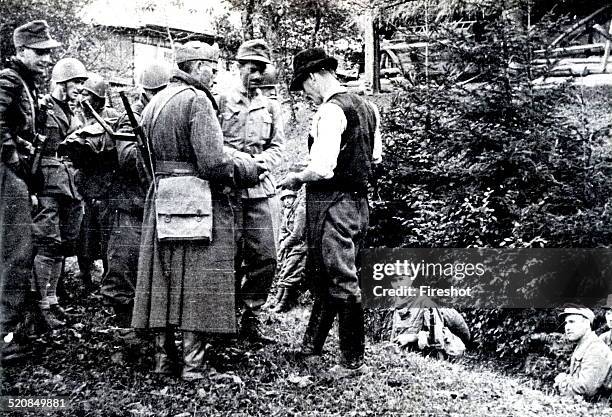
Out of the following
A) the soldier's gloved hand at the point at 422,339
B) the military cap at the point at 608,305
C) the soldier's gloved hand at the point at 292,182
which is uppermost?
the soldier's gloved hand at the point at 292,182

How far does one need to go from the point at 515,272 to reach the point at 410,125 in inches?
53.2

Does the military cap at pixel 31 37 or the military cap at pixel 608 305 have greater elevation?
the military cap at pixel 31 37

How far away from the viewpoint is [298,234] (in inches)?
173

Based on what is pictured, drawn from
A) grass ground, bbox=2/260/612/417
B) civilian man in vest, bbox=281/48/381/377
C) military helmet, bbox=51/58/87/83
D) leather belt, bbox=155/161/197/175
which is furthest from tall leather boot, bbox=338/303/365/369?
military helmet, bbox=51/58/87/83

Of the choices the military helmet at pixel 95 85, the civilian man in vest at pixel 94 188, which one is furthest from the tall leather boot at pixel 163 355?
the military helmet at pixel 95 85

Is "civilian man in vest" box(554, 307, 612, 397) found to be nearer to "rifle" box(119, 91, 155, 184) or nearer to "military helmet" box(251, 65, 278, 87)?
"military helmet" box(251, 65, 278, 87)

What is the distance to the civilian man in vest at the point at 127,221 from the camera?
366 centimetres

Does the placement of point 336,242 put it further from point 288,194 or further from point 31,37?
point 31,37

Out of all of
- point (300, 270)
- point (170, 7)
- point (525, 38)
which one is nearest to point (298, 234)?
point (300, 270)

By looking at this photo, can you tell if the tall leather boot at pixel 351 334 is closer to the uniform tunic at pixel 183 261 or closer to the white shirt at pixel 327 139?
the uniform tunic at pixel 183 261

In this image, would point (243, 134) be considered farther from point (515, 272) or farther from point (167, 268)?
point (515, 272)

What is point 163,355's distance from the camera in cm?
334

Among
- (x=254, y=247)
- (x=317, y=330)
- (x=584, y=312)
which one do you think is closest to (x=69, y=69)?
(x=254, y=247)

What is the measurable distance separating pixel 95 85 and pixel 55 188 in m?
0.74
